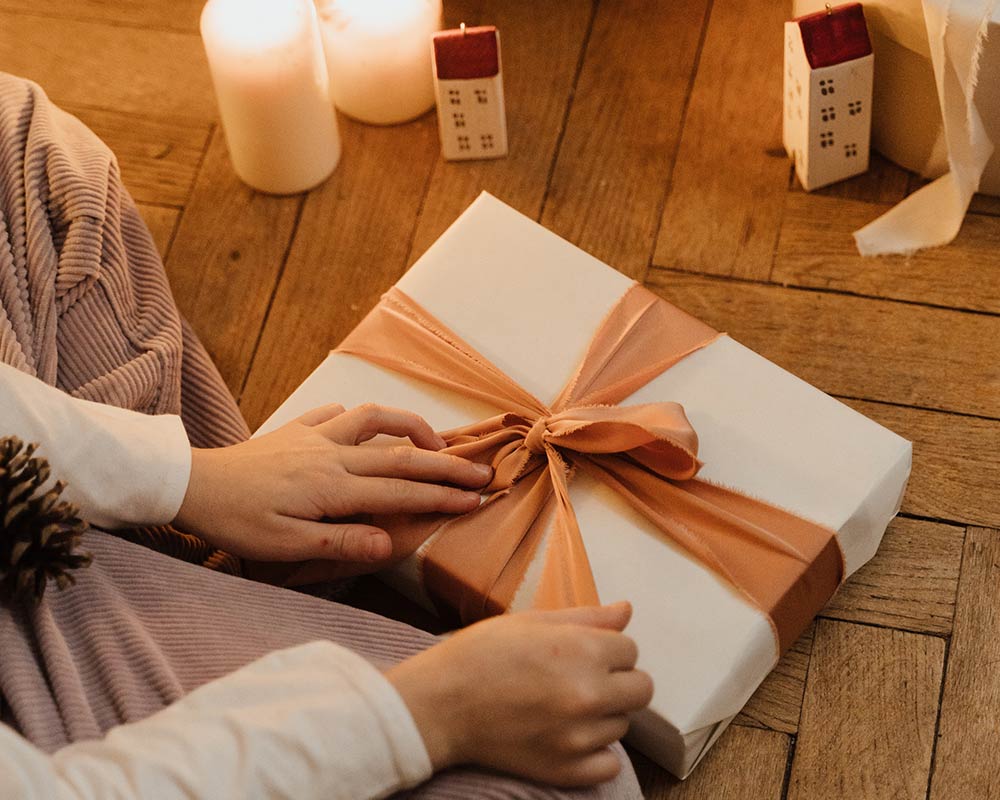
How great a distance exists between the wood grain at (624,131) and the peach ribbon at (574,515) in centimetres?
28

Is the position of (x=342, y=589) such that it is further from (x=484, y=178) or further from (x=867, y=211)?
(x=867, y=211)

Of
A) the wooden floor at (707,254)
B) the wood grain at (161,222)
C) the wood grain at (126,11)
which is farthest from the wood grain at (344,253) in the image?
the wood grain at (126,11)

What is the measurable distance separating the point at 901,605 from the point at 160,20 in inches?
38.7

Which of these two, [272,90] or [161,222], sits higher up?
[272,90]

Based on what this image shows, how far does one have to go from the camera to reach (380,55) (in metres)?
1.16

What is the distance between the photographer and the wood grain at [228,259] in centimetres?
114

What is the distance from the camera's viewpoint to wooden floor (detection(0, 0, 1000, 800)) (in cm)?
92

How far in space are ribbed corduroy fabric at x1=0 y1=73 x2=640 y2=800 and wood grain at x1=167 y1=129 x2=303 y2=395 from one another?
0.25ft

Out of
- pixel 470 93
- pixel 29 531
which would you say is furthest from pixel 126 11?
pixel 29 531

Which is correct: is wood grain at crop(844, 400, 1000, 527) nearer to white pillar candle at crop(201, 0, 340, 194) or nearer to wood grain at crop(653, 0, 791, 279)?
wood grain at crop(653, 0, 791, 279)

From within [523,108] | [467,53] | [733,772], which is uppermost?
[467,53]

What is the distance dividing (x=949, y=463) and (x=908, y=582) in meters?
0.12

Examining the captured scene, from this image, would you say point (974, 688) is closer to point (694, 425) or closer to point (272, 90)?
point (694, 425)

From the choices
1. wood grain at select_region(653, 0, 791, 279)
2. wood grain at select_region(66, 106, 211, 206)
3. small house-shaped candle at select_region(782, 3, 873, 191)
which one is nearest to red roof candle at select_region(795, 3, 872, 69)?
small house-shaped candle at select_region(782, 3, 873, 191)
